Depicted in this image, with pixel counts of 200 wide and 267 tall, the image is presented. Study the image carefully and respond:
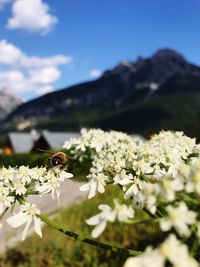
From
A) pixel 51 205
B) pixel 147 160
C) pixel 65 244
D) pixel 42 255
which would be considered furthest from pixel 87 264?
pixel 51 205

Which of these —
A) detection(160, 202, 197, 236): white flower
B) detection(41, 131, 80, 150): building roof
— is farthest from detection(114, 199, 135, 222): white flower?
detection(41, 131, 80, 150): building roof

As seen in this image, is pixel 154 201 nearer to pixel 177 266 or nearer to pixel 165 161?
pixel 177 266

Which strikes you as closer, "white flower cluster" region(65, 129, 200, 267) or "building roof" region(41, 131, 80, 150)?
"white flower cluster" region(65, 129, 200, 267)

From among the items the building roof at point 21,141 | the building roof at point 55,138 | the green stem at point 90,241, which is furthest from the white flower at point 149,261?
the building roof at point 21,141

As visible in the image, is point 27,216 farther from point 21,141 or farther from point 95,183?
point 21,141

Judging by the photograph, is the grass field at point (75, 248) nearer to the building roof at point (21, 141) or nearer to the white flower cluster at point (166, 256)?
the white flower cluster at point (166, 256)

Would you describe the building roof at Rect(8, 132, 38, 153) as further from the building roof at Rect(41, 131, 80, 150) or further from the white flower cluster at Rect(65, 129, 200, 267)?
the white flower cluster at Rect(65, 129, 200, 267)
